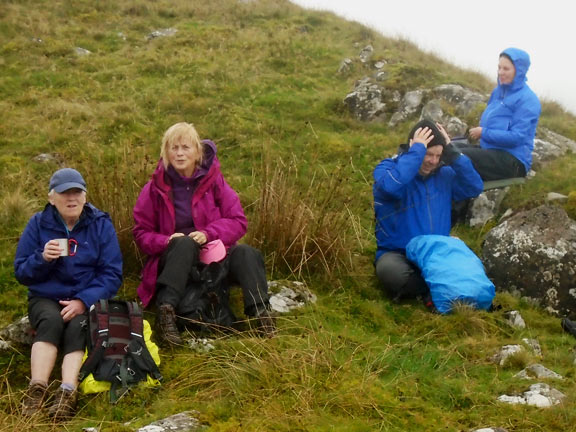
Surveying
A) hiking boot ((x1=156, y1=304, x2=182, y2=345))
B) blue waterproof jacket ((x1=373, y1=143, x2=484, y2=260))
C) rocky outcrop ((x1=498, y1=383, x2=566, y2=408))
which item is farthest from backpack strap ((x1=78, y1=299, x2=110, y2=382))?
blue waterproof jacket ((x1=373, y1=143, x2=484, y2=260))

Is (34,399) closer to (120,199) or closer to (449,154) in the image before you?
(120,199)

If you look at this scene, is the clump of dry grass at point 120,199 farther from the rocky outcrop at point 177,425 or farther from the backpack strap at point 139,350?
the rocky outcrop at point 177,425

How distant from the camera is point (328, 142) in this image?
9617 millimetres

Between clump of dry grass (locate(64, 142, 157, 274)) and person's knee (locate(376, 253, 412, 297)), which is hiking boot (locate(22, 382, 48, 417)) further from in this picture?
person's knee (locate(376, 253, 412, 297))

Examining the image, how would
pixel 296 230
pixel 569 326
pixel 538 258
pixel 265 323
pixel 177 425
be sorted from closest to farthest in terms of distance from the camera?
1. pixel 177 425
2. pixel 265 323
3. pixel 569 326
4. pixel 296 230
5. pixel 538 258

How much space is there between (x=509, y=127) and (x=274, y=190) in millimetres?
3413

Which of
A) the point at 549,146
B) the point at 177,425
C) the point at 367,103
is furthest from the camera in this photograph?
the point at 367,103

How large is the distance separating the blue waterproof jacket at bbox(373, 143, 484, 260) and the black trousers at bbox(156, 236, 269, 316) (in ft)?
5.55

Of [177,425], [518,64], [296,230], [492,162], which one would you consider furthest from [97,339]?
[518,64]

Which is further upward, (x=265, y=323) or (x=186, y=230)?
(x=186, y=230)

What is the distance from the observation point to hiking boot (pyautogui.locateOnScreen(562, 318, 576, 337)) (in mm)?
5523

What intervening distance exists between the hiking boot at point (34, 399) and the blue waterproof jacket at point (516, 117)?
575cm

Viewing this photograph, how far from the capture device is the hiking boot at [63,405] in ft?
12.4

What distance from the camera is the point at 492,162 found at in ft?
25.0
